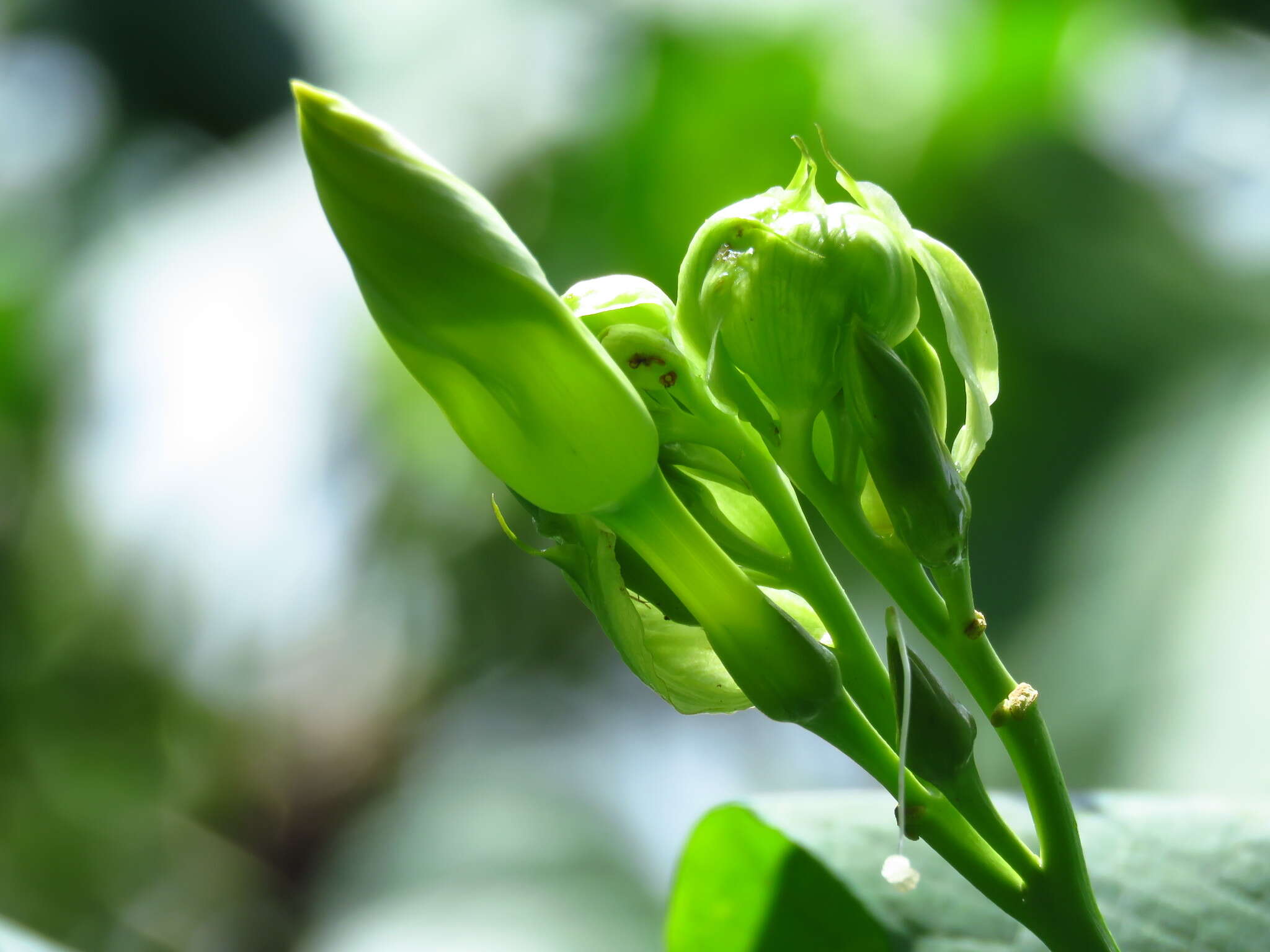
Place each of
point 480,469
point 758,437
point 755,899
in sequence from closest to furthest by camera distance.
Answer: point 758,437, point 755,899, point 480,469

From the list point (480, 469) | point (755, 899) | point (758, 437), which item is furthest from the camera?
point (480, 469)

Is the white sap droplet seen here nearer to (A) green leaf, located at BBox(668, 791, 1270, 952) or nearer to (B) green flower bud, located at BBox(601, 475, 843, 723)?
(B) green flower bud, located at BBox(601, 475, 843, 723)

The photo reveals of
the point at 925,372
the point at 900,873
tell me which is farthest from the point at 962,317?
the point at 900,873

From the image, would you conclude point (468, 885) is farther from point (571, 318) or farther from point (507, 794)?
point (571, 318)

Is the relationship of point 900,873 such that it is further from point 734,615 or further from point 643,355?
point 643,355

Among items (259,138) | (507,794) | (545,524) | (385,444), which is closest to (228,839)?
(507,794)

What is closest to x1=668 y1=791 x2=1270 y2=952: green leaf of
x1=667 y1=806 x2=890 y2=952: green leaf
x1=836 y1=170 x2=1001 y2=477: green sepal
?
x1=667 y1=806 x2=890 y2=952: green leaf
